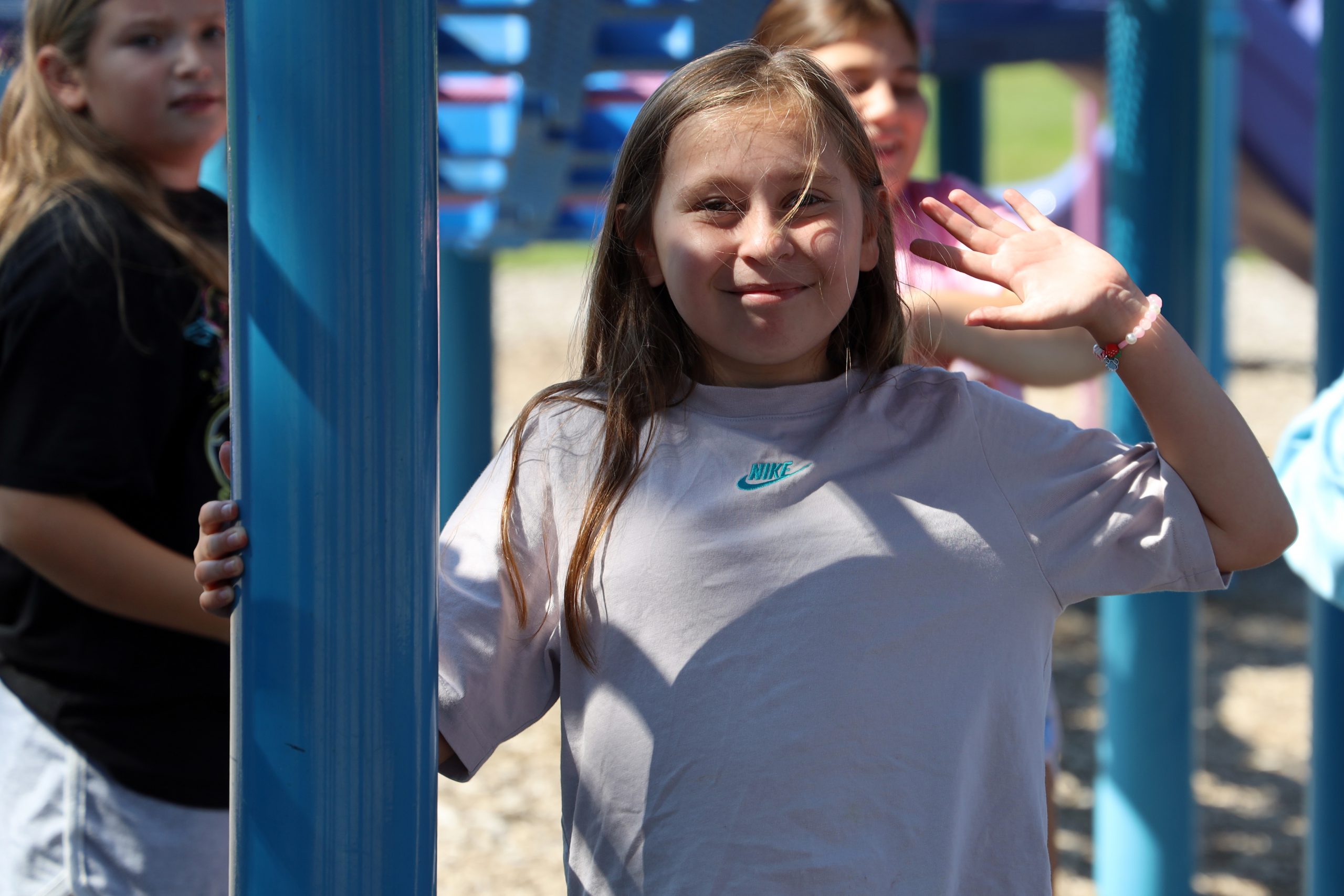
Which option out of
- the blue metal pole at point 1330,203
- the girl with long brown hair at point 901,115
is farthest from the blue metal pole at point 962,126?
the girl with long brown hair at point 901,115

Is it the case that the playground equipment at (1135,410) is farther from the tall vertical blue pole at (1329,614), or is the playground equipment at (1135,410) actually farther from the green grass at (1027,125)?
the green grass at (1027,125)

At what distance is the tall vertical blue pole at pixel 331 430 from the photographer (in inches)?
45.5

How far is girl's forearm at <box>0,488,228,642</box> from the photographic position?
1631 millimetres

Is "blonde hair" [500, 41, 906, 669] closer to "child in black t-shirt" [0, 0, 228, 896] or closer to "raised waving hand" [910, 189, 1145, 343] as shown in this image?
"raised waving hand" [910, 189, 1145, 343]

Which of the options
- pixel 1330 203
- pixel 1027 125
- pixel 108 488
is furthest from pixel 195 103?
pixel 1027 125

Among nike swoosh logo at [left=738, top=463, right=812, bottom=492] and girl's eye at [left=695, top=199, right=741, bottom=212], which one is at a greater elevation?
girl's eye at [left=695, top=199, right=741, bottom=212]

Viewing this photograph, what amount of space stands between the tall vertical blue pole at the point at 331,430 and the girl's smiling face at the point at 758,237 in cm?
26

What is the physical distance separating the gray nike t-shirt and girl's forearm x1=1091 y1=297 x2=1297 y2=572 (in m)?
0.03

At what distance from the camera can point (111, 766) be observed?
Result: 5.62 feet

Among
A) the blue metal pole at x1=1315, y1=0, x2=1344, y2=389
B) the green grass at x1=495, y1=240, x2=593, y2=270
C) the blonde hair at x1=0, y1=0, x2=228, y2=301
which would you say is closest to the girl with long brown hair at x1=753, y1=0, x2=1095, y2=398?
the blue metal pole at x1=1315, y1=0, x2=1344, y2=389

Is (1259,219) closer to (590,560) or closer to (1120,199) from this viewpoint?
(1120,199)

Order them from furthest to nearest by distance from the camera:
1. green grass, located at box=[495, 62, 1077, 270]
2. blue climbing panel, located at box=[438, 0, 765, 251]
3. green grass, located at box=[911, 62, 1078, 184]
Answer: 1. green grass, located at box=[911, 62, 1078, 184]
2. green grass, located at box=[495, 62, 1077, 270]
3. blue climbing panel, located at box=[438, 0, 765, 251]

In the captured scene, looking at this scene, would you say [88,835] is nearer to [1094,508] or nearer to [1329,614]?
[1094,508]

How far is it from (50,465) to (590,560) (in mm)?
710
